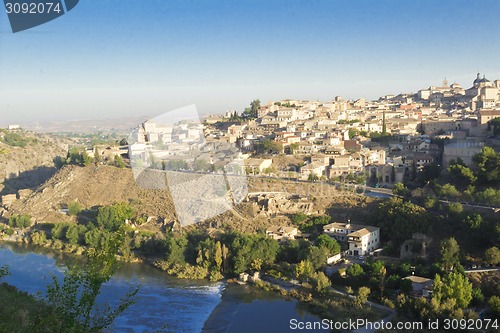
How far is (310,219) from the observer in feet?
36.1

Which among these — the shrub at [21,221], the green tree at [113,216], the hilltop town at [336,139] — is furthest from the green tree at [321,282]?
the shrub at [21,221]

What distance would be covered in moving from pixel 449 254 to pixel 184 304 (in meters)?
4.24

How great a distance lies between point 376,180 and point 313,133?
12.7 feet

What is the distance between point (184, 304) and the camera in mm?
8219

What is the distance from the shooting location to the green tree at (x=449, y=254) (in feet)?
26.9

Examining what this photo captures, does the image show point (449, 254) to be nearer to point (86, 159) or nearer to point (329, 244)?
point (329, 244)

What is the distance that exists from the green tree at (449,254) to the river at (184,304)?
93.6 inches

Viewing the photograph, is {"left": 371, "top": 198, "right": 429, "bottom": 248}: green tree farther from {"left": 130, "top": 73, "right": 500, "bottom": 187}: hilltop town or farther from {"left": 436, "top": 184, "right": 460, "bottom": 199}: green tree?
{"left": 130, "top": 73, "right": 500, "bottom": 187}: hilltop town

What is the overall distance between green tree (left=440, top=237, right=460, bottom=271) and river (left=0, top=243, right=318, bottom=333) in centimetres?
238

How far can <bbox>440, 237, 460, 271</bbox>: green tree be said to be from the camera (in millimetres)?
8203

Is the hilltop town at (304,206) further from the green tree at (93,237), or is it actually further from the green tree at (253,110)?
the green tree at (253,110)

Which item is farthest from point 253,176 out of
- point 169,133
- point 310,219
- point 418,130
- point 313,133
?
point 418,130

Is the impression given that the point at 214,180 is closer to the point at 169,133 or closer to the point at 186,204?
the point at 186,204

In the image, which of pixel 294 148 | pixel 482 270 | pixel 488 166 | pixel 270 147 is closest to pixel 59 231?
pixel 270 147
